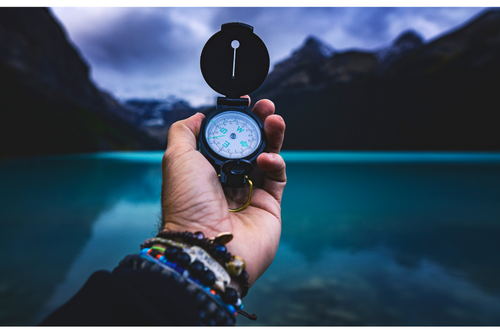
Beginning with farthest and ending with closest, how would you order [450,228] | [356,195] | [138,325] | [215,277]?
[356,195], [450,228], [215,277], [138,325]

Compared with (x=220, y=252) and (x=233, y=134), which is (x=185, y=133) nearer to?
(x=233, y=134)

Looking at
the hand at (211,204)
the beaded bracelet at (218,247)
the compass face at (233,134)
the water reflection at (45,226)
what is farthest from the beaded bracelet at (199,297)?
the compass face at (233,134)

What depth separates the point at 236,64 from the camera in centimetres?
220

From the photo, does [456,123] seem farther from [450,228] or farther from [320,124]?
[450,228]

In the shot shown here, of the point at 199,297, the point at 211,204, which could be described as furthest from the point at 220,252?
the point at 211,204

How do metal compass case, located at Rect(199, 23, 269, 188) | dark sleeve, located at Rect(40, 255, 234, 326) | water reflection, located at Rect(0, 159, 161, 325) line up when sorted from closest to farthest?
dark sleeve, located at Rect(40, 255, 234, 326)
metal compass case, located at Rect(199, 23, 269, 188)
water reflection, located at Rect(0, 159, 161, 325)

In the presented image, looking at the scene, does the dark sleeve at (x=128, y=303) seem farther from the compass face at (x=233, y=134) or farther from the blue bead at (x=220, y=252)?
the compass face at (x=233, y=134)

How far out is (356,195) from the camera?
1889 cm

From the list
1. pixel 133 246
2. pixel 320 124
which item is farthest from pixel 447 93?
pixel 133 246

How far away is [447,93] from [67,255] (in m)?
73.9

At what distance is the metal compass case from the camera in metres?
2.09

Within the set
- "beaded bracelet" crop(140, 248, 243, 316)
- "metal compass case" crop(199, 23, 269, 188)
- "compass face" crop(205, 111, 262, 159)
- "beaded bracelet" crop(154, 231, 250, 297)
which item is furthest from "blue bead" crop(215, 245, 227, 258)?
"compass face" crop(205, 111, 262, 159)

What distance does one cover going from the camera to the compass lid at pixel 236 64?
7.04 feet

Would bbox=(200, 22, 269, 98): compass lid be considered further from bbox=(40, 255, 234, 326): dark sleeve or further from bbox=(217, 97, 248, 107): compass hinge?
bbox=(40, 255, 234, 326): dark sleeve
